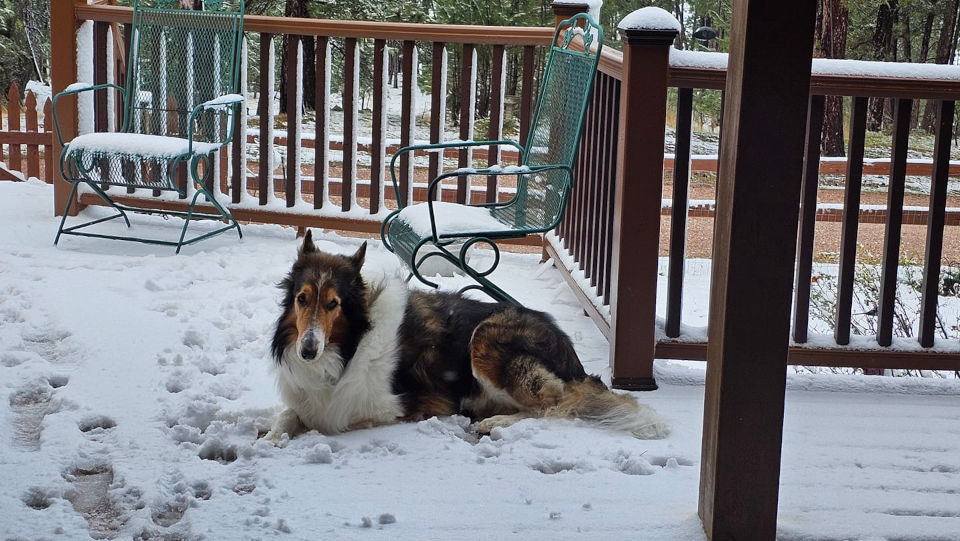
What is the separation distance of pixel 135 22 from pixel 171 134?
66cm

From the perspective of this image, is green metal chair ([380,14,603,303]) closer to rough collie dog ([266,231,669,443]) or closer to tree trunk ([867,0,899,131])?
rough collie dog ([266,231,669,443])

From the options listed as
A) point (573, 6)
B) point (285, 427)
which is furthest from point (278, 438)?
point (573, 6)

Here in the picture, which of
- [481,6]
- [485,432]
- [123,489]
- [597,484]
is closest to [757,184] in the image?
Answer: [597,484]

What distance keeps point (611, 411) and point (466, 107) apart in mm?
2818

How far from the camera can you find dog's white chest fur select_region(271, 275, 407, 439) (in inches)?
125

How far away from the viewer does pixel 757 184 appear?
2.20 metres

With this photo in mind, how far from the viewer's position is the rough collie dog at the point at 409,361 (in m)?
3.17

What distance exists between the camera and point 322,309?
3.12 metres

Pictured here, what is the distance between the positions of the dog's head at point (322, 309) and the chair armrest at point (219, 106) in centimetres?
233

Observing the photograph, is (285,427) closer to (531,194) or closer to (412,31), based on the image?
(531,194)

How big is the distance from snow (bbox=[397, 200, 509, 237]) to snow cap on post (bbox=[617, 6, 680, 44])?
2.85ft

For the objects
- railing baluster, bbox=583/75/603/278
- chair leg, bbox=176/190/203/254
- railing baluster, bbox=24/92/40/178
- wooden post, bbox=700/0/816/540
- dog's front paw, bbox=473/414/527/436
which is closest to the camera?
wooden post, bbox=700/0/816/540

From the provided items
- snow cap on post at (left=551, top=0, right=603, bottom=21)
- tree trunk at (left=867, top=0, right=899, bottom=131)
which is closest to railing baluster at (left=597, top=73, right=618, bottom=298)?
snow cap on post at (left=551, top=0, right=603, bottom=21)

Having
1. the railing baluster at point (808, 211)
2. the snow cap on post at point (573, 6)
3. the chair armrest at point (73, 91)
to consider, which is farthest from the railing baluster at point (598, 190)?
the chair armrest at point (73, 91)
